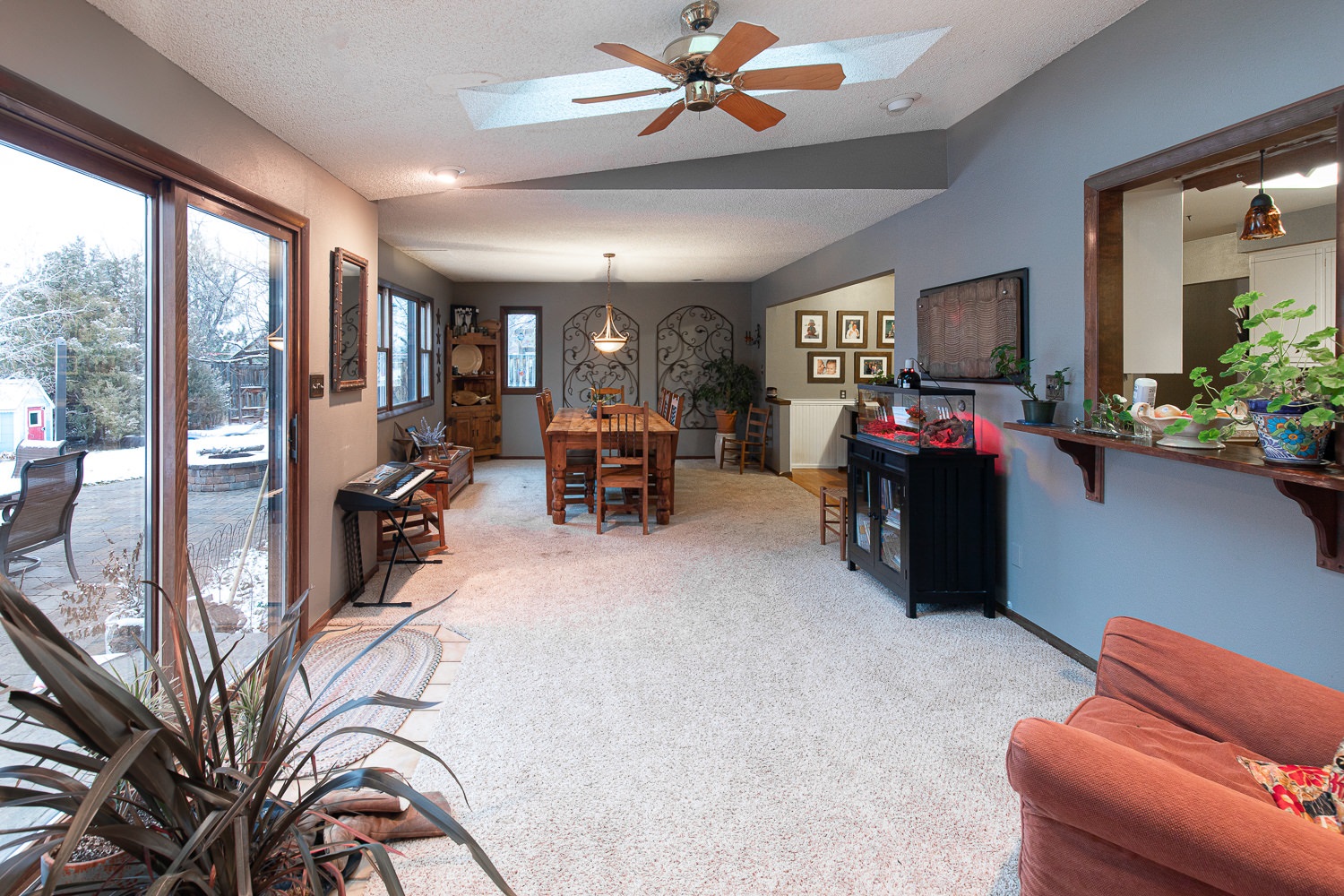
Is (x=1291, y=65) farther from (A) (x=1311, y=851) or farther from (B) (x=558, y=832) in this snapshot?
(B) (x=558, y=832)

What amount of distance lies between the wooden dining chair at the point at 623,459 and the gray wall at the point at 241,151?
1.72 metres

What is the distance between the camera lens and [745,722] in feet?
8.54

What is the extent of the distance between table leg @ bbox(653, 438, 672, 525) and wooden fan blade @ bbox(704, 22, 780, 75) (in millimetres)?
3727

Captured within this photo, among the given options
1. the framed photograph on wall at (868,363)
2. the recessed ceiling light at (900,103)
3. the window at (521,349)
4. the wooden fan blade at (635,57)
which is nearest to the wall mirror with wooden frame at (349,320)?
the wooden fan blade at (635,57)

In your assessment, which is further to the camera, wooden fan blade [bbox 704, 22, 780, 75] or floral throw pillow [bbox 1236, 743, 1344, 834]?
wooden fan blade [bbox 704, 22, 780, 75]

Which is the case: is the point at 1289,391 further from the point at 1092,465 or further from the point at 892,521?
the point at 892,521

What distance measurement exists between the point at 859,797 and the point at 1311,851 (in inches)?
48.0

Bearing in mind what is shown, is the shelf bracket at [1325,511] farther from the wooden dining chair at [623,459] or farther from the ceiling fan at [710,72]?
the wooden dining chair at [623,459]

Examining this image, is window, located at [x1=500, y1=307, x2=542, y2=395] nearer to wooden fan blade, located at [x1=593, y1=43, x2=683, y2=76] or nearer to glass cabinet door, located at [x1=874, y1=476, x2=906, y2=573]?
glass cabinet door, located at [x1=874, y1=476, x2=906, y2=573]

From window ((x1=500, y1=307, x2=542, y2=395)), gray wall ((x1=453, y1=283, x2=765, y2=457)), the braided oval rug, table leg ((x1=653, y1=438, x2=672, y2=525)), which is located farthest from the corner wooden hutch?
the braided oval rug

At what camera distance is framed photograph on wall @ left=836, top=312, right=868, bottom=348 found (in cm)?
851

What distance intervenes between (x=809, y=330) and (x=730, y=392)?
4.24 feet

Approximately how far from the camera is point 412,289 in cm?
702

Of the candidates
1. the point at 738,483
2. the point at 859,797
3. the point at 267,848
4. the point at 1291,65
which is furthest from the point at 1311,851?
the point at 738,483
